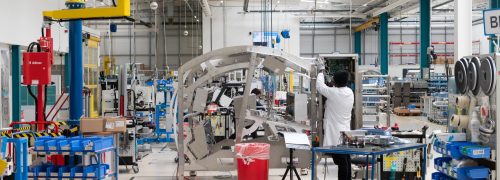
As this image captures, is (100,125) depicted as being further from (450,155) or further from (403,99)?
(403,99)

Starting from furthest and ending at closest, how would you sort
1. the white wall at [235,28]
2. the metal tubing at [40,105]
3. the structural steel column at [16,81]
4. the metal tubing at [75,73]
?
the white wall at [235,28]
the structural steel column at [16,81]
the metal tubing at [75,73]
the metal tubing at [40,105]

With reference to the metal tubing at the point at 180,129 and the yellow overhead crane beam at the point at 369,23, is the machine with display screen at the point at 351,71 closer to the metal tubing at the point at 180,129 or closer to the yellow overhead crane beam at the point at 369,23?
the metal tubing at the point at 180,129

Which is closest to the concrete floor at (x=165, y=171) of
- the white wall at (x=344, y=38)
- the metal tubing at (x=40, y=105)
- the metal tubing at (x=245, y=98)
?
the metal tubing at (x=245, y=98)

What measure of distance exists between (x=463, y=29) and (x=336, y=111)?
333 cm

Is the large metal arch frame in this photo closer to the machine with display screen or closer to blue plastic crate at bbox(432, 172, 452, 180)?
the machine with display screen

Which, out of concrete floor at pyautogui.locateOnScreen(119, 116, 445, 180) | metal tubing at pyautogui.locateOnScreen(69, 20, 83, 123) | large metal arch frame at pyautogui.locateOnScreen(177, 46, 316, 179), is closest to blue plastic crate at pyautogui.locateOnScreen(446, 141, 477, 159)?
large metal arch frame at pyautogui.locateOnScreen(177, 46, 316, 179)

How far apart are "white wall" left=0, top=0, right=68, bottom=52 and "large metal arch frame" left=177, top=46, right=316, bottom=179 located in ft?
12.5

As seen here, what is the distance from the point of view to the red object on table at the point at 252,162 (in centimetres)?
704

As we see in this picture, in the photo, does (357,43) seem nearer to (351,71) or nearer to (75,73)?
(351,71)

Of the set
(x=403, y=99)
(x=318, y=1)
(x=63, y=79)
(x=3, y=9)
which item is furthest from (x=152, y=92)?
(x=403, y=99)

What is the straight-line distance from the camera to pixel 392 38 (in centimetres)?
3178

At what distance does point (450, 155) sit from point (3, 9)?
7.87 metres

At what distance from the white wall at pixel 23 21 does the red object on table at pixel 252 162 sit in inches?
210

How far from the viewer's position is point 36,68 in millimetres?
7672
